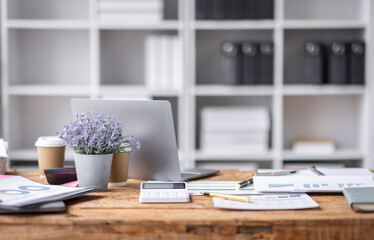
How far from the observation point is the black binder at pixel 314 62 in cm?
291

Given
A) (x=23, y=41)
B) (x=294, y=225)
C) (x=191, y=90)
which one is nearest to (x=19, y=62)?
(x=23, y=41)

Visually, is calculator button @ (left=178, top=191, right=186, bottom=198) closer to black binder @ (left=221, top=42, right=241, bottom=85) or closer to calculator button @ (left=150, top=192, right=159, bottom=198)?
calculator button @ (left=150, top=192, right=159, bottom=198)

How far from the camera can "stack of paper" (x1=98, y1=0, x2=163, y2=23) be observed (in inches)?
113

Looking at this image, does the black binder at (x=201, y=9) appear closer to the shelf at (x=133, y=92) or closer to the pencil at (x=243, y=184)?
the shelf at (x=133, y=92)

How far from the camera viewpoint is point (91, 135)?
1.25m

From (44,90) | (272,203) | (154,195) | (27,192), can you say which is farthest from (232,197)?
(44,90)

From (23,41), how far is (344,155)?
7.68 ft

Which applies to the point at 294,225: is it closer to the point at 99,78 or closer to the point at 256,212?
the point at 256,212

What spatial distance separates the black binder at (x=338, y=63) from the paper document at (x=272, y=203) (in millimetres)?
1848

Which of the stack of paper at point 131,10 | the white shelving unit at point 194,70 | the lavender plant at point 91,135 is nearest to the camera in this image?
the lavender plant at point 91,135

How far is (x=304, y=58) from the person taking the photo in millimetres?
3129

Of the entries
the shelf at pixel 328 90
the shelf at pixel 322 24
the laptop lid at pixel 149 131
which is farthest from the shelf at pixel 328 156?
the laptop lid at pixel 149 131

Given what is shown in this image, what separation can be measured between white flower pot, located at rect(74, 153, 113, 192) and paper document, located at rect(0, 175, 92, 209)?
0.22 ft

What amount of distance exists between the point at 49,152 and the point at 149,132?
35cm
